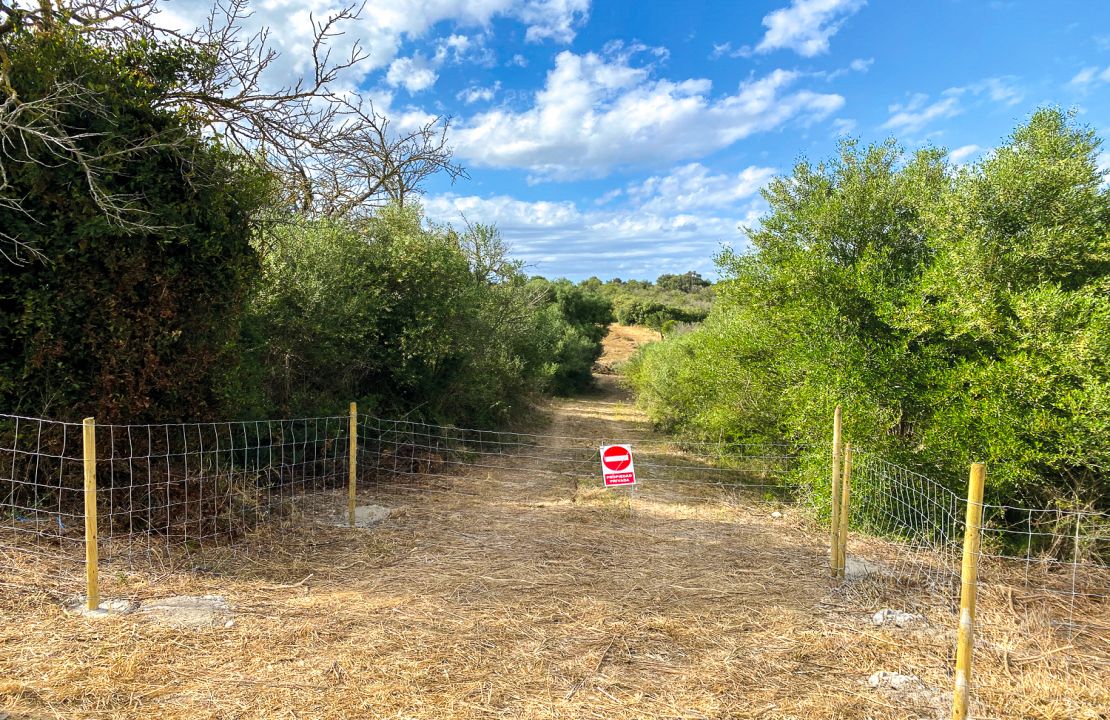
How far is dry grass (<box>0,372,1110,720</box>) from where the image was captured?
3086mm

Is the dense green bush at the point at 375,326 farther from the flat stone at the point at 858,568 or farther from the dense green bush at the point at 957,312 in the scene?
the flat stone at the point at 858,568

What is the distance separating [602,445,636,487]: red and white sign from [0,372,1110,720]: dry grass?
937 millimetres

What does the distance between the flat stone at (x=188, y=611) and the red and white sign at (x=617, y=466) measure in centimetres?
390

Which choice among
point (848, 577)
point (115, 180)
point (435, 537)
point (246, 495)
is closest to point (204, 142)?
A: point (115, 180)

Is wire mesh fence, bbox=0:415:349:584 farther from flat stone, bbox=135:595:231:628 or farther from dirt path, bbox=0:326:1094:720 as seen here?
flat stone, bbox=135:595:231:628

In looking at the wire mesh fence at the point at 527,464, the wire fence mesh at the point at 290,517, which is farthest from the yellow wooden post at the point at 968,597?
the wire mesh fence at the point at 527,464

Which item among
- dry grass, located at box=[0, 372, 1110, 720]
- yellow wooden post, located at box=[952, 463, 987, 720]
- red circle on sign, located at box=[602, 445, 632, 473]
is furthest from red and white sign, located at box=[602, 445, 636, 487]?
yellow wooden post, located at box=[952, 463, 987, 720]

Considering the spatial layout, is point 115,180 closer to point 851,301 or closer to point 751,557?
point 751,557

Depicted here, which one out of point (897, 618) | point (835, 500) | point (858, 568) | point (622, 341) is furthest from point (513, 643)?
point (622, 341)

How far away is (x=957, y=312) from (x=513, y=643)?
5.63m

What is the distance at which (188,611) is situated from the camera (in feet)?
13.1

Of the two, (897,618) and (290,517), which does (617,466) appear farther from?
(290,517)

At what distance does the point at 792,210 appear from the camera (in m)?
8.90

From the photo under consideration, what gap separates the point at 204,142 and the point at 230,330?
174 centimetres
